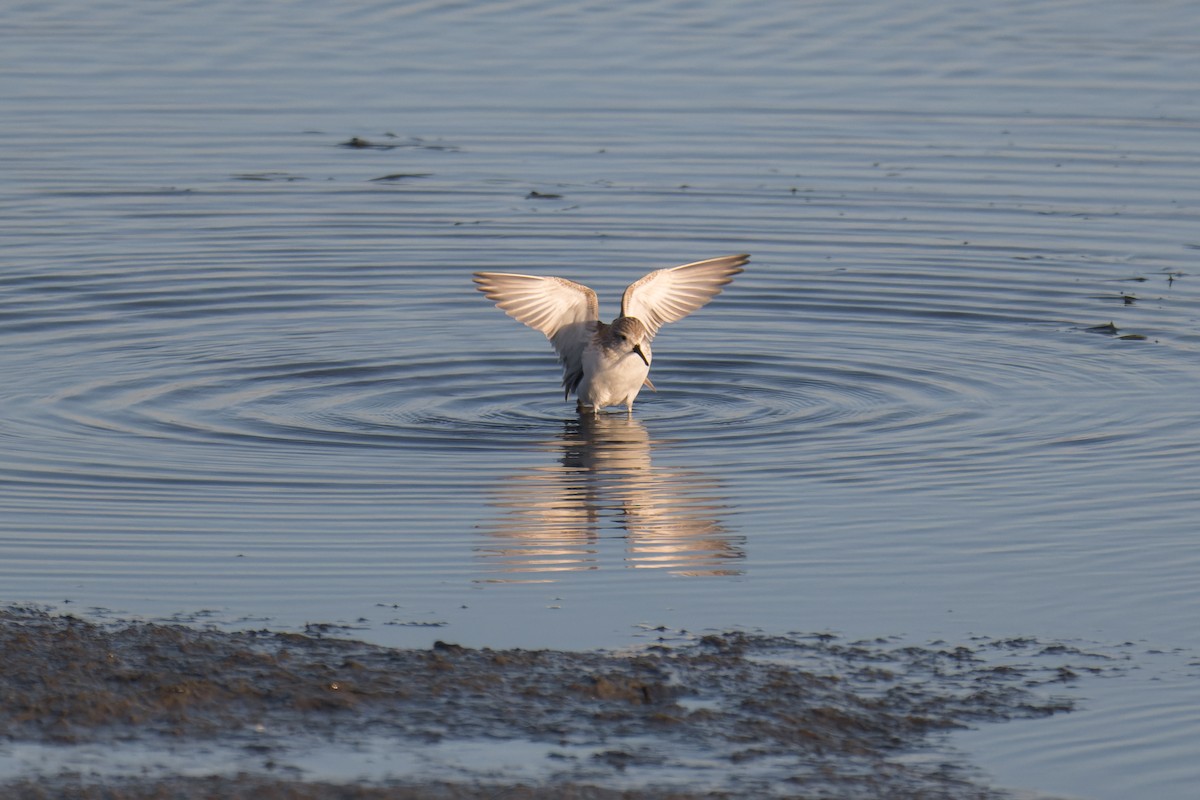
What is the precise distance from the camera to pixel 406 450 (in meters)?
10.9

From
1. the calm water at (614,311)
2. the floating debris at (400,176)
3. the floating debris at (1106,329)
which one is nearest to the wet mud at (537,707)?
the calm water at (614,311)

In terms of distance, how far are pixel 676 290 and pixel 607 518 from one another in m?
3.49

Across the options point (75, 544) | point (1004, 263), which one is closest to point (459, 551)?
point (75, 544)

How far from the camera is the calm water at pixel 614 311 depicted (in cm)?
838

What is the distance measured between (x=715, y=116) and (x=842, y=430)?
32.9 ft

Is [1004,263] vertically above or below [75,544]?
above

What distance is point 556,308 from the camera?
12.7m

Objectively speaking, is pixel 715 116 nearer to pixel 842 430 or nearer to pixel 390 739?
pixel 842 430

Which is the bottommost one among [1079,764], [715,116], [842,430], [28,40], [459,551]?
[1079,764]

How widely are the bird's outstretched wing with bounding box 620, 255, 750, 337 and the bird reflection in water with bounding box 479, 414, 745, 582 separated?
147 cm

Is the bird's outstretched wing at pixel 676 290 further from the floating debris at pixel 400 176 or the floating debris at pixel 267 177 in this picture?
the floating debris at pixel 267 177

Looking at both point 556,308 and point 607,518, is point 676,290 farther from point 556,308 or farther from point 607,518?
point 607,518

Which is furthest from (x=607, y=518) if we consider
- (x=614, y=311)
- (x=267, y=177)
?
(x=267, y=177)

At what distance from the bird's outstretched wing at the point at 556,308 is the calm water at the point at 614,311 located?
0.34 m
